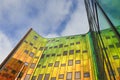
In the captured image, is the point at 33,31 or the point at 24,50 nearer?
the point at 24,50

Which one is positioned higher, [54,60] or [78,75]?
[54,60]

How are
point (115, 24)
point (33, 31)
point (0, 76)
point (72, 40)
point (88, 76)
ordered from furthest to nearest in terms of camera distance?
1. point (33, 31)
2. point (72, 40)
3. point (88, 76)
4. point (0, 76)
5. point (115, 24)

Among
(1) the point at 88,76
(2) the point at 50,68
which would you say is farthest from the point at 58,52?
(1) the point at 88,76

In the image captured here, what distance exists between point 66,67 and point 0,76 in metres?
10.7

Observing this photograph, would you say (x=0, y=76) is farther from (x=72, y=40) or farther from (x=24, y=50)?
(x=72, y=40)

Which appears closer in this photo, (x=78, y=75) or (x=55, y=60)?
(x=78, y=75)

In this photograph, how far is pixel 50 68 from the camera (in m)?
27.8

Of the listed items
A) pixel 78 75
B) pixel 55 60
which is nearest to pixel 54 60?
pixel 55 60

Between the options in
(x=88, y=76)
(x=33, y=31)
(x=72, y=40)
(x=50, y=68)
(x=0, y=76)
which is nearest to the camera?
(x=0, y=76)

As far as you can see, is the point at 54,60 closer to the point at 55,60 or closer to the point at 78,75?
the point at 55,60

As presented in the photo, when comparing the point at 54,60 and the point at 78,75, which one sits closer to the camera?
the point at 78,75

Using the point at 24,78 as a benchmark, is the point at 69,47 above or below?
above

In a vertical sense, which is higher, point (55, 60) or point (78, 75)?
point (55, 60)

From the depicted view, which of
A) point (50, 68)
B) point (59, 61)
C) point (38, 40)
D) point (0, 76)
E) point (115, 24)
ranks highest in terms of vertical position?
point (38, 40)
